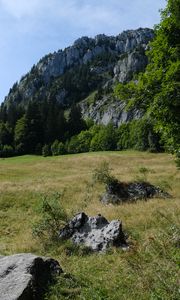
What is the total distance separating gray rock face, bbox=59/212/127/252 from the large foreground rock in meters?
4.65

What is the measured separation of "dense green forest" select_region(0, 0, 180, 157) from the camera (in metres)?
16.2

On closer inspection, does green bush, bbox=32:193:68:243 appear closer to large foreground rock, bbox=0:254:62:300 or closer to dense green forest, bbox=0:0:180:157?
dense green forest, bbox=0:0:180:157

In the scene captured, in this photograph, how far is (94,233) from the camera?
1716cm

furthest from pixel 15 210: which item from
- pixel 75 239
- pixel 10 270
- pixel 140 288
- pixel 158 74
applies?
pixel 140 288

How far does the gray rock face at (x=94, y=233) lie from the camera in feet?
52.5

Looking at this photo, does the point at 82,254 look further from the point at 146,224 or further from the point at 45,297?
the point at 45,297

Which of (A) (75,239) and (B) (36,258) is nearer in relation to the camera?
(B) (36,258)

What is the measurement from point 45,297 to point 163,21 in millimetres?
12117

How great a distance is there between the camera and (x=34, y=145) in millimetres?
126688

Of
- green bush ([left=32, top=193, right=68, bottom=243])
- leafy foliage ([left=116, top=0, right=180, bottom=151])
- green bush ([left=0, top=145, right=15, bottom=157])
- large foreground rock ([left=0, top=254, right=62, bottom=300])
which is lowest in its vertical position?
green bush ([left=0, top=145, right=15, bottom=157])

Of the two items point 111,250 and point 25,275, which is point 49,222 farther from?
point 25,275

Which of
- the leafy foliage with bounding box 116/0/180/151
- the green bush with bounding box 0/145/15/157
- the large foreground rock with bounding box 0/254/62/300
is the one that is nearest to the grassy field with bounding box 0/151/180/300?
the large foreground rock with bounding box 0/254/62/300

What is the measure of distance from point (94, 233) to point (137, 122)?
121757 mm

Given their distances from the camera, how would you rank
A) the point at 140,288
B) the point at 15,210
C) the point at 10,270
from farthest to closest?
the point at 15,210
the point at 10,270
the point at 140,288
